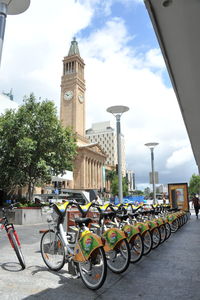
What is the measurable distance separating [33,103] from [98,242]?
18322 millimetres

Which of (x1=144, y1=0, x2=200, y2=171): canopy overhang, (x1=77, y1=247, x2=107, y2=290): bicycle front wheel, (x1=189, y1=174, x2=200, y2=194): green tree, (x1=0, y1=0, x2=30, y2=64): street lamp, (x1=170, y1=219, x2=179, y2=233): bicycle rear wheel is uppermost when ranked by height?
(x1=189, y1=174, x2=200, y2=194): green tree

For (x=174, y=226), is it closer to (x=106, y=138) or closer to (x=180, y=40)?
(x=180, y=40)

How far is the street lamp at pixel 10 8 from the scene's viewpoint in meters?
4.64

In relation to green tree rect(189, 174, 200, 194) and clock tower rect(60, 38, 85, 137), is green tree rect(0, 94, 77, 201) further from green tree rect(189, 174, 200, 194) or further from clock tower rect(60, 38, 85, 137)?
green tree rect(189, 174, 200, 194)

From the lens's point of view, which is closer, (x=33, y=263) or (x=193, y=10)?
(x=193, y=10)

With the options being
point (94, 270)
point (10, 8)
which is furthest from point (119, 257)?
point (10, 8)

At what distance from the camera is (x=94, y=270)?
397cm

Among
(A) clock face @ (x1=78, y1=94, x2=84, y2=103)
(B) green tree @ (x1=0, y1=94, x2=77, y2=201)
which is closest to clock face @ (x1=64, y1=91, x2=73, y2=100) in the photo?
(A) clock face @ (x1=78, y1=94, x2=84, y2=103)

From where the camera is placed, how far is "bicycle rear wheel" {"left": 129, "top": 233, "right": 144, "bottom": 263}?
18.2 feet

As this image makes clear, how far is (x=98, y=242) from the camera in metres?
3.86

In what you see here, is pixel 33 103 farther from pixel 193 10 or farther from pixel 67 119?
pixel 67 119

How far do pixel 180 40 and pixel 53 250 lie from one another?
436cm

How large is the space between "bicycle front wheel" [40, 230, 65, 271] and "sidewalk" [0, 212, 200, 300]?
149mm

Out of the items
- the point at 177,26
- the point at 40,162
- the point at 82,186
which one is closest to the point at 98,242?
the point at 177,26
